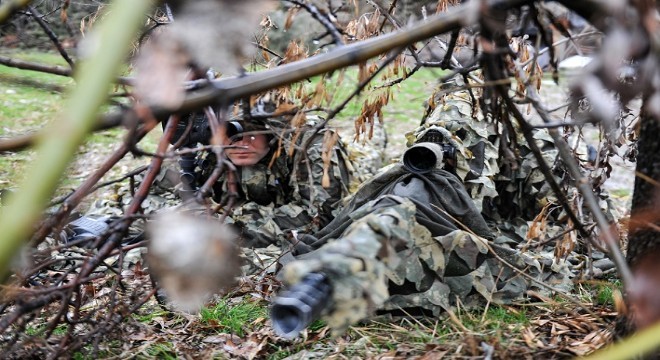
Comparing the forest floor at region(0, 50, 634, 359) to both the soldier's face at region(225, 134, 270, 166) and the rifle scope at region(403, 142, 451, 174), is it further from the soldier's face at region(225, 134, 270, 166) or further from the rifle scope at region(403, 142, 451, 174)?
the soldier's face at region(225, 134, 270, 166)

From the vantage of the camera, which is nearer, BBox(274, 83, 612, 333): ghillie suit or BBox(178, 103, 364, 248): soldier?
BBox(274, 83, 612, 333): ghillie suit

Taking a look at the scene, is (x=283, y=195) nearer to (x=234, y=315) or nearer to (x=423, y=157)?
(x=423, y=157)

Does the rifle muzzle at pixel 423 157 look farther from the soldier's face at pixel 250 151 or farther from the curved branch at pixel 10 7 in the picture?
the curved branch at pixel 10 7

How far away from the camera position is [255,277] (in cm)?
319

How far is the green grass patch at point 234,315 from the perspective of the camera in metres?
2.64

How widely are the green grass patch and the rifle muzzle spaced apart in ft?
3.02

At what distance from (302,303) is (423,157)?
1867 millimetres

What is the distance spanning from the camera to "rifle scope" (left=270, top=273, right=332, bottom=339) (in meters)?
1.22

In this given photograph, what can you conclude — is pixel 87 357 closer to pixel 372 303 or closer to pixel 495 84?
pixel 372 303

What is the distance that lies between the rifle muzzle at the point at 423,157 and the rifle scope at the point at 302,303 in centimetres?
175

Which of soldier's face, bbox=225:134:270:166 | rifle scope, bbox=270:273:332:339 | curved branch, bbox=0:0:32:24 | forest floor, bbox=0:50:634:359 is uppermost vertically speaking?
curved branch, bbox=0:0:32:24

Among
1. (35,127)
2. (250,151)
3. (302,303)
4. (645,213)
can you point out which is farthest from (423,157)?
(35,127)

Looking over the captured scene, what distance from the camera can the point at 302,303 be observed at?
48.1 inches

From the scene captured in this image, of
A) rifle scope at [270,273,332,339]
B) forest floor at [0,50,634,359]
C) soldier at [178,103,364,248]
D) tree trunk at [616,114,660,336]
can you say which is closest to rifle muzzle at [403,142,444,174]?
forest floor at [0,50,634,359]
